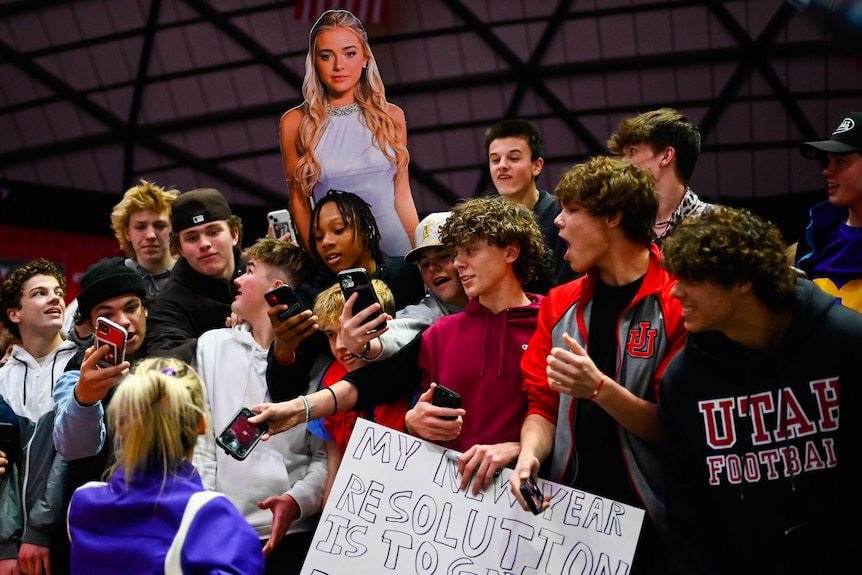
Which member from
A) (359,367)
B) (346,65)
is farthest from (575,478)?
(346,65)

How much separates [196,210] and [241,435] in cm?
174

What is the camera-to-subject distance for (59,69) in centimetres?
1095

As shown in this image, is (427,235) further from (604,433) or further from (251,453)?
(604,433)

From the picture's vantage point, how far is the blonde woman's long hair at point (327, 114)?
4215 mm

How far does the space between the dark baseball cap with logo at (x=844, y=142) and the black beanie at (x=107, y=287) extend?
2.84 meters

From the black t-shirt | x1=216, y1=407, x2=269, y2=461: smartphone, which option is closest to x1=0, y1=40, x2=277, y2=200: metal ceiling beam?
x1=216, y1=407, x2=269, y2=461: smartphone

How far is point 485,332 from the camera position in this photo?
3.08 meters

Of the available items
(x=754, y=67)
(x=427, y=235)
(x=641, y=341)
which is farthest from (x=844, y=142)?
(x=754, y=67)

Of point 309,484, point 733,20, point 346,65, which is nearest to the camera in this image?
point 309,484

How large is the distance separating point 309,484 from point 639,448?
4.51 ft

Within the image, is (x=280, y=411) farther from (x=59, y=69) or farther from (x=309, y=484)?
(x=59, y=69)

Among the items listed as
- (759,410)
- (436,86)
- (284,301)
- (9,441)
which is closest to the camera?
(759,410)

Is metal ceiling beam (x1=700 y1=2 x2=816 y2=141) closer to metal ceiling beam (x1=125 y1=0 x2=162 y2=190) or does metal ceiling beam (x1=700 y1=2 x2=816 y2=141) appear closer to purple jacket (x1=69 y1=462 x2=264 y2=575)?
metal ceiling beam (x1=125 y1=0 x2=162 y2=190)

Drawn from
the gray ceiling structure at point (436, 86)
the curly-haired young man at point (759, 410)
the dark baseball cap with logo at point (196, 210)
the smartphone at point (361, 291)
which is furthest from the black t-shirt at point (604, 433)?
the gray ceiling structure at point (436, 86)
